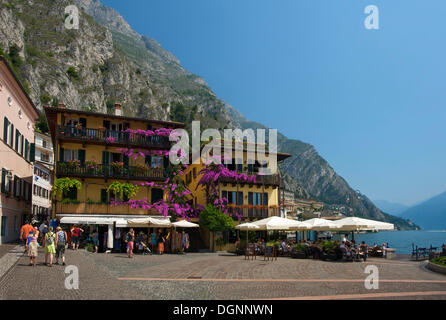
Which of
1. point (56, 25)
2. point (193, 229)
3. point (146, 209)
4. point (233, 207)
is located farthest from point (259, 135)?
point (56, 25)

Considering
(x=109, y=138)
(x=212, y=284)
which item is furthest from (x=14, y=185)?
(x=212, y=284)

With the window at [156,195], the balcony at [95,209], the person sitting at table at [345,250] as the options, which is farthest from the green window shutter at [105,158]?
the person sitting at table at [345,250]

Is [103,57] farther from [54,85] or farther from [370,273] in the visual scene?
[370,273]

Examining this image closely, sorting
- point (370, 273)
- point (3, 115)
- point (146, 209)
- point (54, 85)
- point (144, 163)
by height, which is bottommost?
point (370, 273)

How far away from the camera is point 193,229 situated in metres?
37.3

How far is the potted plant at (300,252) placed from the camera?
1027 inches

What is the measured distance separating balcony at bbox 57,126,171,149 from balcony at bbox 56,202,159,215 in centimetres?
528

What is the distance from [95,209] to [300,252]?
15878 mm

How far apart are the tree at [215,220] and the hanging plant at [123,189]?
6.13 meters

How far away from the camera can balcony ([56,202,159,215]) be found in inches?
1174

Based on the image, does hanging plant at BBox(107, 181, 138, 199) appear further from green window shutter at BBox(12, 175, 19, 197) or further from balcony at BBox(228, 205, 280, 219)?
balcony at BBox(228, 205, 280, 219)

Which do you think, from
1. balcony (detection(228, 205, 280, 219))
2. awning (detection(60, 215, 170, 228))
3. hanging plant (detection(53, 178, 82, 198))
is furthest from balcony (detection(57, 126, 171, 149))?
balcony (detection(228, 205, 280, 219))

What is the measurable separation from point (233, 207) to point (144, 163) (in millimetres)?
8821

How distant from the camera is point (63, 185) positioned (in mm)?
30297
